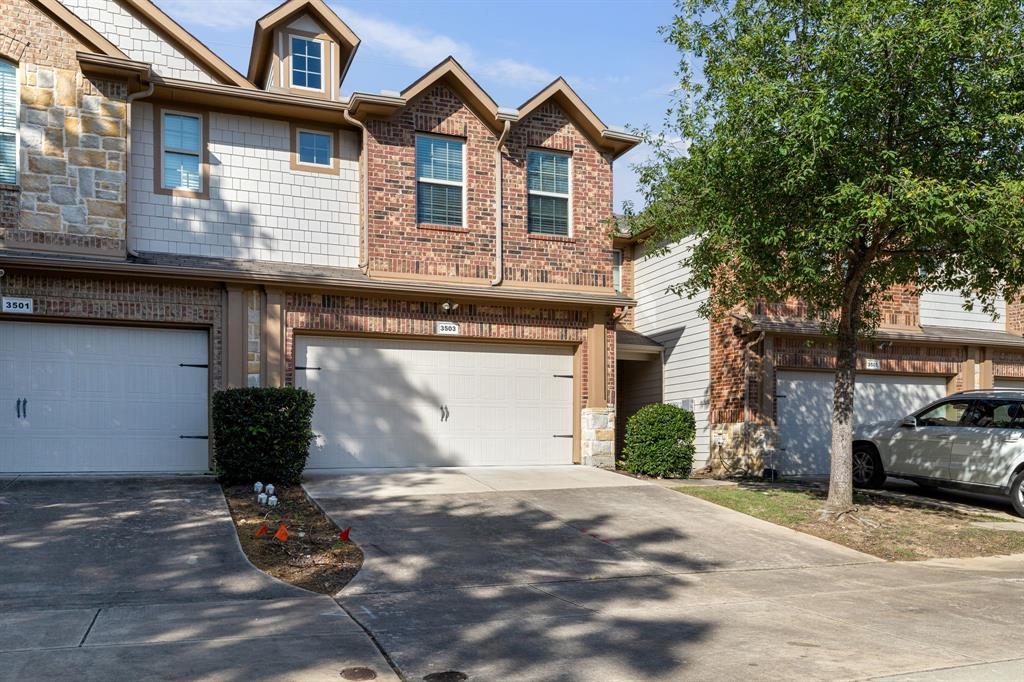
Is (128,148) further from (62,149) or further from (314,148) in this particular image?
(314,148)

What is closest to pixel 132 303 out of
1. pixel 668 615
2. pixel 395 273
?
pixel 395 273

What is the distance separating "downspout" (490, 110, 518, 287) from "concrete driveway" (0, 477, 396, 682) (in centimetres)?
623

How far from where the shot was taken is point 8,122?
13.4 m

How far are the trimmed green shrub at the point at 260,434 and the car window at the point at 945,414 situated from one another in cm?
989

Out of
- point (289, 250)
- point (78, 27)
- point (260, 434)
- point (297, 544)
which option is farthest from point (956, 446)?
point (78, 27)

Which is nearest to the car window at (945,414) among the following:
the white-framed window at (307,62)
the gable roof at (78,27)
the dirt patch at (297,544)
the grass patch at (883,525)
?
the grass patch at (883,525)

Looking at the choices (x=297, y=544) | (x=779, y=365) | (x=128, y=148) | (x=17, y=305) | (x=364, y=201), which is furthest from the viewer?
(x=779, y=365)

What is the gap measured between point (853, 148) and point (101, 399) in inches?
431

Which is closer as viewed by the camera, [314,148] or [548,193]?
[314,148]

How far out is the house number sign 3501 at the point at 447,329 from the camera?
15.3 m

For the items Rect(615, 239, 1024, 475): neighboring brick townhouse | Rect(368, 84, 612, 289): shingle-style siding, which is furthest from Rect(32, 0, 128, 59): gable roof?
Rect(615, 239, 1024, 475): neighboring brick townhouse

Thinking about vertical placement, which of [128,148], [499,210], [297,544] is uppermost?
[128,148]

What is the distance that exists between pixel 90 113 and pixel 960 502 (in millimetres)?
14855

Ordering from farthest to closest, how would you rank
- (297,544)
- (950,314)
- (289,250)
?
(950,314) < (289,250) < (297,544)
